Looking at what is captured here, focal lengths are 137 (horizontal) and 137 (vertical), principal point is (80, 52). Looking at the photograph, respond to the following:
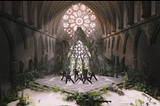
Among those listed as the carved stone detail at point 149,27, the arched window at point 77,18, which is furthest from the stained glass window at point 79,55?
the carved stone detail at point 149,27

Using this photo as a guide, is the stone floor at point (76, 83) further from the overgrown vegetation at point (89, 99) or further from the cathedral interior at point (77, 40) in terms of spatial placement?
the overgrown vegetation at point (89, 99)

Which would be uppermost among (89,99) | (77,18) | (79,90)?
(77,18)

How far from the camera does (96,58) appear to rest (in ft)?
20.1

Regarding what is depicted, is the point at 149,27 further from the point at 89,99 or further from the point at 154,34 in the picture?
the point at 89,99

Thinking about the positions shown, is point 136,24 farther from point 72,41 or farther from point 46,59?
point 46,59

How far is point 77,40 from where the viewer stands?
6.35 meters

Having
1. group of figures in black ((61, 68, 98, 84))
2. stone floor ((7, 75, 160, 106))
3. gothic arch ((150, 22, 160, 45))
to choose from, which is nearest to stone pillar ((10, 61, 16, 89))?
stone floor ((7, 75, 160, 106))

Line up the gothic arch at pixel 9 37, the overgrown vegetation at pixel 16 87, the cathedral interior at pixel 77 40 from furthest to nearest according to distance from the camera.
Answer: the gothic arch at pixel 9 37, the overgrown vegetation at pixel 16 87, the cathedral interior at pixel 77 40

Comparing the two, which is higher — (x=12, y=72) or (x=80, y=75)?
(x=12, y=72)

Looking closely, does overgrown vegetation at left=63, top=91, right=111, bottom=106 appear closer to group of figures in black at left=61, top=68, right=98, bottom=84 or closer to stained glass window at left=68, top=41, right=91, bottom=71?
group of figures in black at left=61, top=68, right=98, bottom=84

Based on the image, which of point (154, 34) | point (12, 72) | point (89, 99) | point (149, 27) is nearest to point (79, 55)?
point (89, 99)

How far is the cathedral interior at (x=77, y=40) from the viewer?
404cm

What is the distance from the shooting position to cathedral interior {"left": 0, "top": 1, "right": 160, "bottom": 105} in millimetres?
4043

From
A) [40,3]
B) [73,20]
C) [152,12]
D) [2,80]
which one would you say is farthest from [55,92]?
[73,20]
